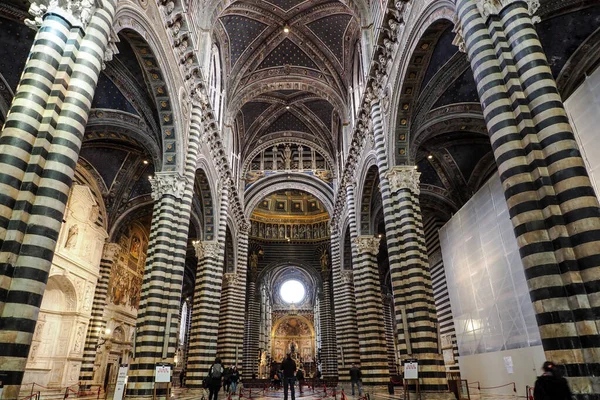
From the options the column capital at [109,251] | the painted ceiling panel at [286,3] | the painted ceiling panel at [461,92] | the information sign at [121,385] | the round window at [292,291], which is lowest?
the information sign at [121,385]

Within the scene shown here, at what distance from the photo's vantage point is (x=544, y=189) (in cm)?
586

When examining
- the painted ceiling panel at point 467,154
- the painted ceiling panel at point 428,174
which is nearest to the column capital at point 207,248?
the painted ceiling panel at point 428,174

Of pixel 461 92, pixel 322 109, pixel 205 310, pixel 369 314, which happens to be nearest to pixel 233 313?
pixel 205 310

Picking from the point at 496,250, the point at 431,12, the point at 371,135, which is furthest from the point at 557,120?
the point at 371,135

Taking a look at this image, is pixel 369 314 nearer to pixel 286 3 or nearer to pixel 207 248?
pixel 207 248

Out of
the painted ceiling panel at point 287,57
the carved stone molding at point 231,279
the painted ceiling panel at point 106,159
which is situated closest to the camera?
the painted ceiling panel at point 106,159

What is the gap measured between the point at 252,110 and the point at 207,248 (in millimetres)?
13558

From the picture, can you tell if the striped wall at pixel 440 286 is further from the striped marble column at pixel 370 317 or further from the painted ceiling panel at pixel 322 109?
the painted ceiling panel at pixel 322 109

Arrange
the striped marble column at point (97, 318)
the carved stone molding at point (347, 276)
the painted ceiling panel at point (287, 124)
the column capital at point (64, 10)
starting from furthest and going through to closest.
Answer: the painted ceiling panel at point (287, 124) → the carved stone molding at point (347, 276) → the striped marble column at point (97, 318) → the column capital at point (64, 10)

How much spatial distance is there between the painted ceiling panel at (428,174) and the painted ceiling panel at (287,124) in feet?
39.7

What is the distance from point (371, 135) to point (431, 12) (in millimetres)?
6557

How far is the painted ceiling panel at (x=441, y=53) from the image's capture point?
11664 mm

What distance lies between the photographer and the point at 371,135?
54.1ft

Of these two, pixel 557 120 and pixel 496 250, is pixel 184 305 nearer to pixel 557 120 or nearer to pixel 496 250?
pixel 496 250
